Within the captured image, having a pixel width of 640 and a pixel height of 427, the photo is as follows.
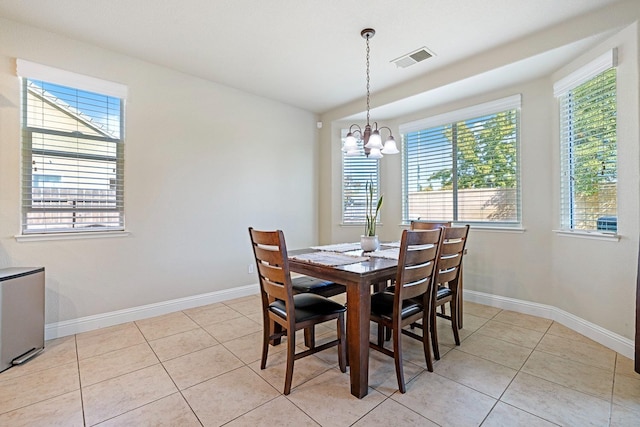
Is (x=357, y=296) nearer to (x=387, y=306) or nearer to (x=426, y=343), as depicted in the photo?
(x=387, y=306)

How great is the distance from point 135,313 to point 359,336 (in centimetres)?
256

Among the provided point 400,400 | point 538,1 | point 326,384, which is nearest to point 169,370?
point 326,384

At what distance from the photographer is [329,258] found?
7.47ft

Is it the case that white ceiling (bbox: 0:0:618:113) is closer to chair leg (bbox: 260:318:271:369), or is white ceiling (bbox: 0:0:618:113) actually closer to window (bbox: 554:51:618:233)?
window (bbox: 554:51:618:233)

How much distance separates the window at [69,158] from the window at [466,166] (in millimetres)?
3650

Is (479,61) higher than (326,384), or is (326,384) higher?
(479,61)

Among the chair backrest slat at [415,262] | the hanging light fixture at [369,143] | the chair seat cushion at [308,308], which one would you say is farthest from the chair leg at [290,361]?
the hanging light fixture at [369,143]

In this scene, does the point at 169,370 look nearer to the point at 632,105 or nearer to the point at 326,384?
the point at 326,384

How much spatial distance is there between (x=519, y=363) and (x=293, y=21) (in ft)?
10.7

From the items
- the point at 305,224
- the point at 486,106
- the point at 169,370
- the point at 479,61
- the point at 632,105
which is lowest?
the point at 169,370

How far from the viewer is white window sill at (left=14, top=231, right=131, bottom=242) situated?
2.53 meters

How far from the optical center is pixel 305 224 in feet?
15.3

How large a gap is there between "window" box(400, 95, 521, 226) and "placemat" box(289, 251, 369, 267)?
7.11 ft

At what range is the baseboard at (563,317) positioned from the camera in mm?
2332
